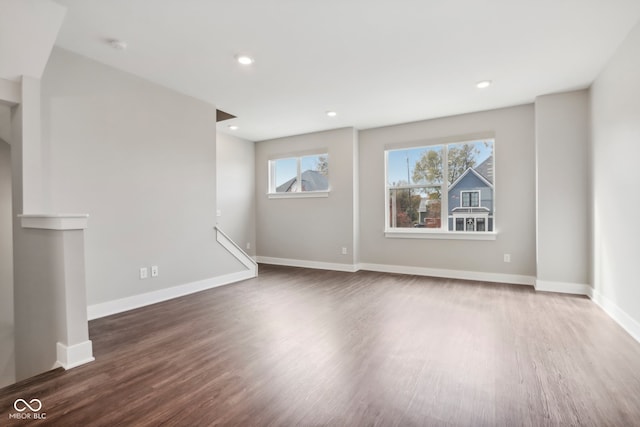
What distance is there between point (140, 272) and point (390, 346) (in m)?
2.84

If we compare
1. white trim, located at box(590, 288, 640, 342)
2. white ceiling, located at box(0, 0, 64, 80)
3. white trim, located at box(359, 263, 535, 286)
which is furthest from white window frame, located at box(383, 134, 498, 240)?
white ceiling, located at box(0, 0, 64, 80)

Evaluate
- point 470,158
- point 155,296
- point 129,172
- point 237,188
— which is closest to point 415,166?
point 470,158

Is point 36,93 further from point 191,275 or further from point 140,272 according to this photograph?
point 191,275

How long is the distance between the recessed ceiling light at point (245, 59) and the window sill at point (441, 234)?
3.52 metres

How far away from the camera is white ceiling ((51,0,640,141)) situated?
2340 mm

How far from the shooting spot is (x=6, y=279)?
3574 mm

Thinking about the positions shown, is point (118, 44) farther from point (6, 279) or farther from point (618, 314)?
point (618, 314)

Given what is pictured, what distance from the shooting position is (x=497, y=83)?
3.69 metres

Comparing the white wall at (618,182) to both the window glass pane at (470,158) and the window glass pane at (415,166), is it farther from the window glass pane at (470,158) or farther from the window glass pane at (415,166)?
the window glass pane at (415,166)

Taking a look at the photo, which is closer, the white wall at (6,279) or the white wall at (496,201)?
the white wall at (6,279)

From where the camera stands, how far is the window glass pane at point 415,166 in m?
5.13

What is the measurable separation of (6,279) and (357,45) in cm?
466

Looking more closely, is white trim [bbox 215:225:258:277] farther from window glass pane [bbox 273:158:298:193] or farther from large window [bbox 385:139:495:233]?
large window [bbox 385:139:495:233]

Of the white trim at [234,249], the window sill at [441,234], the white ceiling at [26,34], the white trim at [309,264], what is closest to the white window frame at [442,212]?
the window sill at [441,234]
